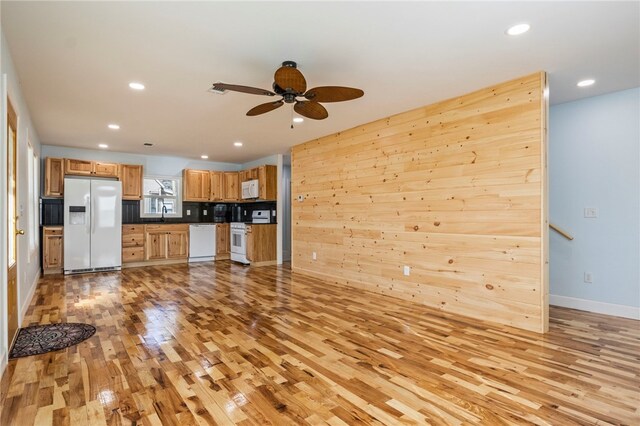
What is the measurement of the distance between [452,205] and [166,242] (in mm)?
6257

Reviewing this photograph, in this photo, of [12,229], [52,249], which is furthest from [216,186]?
[12,229]

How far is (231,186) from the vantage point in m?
8.62

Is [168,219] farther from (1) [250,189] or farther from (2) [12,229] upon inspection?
(2) [12,229]

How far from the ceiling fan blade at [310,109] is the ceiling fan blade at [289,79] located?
0.33 m

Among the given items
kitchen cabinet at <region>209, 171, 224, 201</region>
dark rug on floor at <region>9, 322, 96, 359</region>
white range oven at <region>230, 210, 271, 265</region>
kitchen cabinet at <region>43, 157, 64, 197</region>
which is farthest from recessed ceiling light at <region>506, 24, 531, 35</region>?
kitchen cabinet at <region>43, 157, 64, 197</region>

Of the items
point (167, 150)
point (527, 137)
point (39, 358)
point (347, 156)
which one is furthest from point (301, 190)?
point (39, 358)

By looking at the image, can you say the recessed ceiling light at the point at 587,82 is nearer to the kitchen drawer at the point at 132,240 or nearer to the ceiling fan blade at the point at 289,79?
the ceiling fan blade at the point at 289,79

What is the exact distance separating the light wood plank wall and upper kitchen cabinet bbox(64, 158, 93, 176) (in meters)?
5.04

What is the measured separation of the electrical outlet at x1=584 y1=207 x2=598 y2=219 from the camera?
395cm

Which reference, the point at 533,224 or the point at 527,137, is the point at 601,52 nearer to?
the point at 527,137

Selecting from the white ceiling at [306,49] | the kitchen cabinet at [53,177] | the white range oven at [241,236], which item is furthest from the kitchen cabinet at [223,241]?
the white ceiling at [306,49]

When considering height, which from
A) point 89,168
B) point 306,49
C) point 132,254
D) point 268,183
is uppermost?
point 306,49

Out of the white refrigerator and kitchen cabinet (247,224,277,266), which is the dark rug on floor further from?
kitchen cabinet (247,224,277,266)

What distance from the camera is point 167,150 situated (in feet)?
23.8
